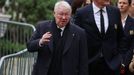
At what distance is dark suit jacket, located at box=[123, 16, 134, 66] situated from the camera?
840cm

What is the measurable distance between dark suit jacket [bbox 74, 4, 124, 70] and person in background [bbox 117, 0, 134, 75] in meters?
0.37

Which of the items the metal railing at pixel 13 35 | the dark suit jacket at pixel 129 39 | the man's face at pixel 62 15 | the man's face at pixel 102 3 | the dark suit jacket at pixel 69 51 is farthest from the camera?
the metal railing at pixel 13 35

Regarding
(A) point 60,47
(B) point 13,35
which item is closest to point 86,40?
(A) point 60,47

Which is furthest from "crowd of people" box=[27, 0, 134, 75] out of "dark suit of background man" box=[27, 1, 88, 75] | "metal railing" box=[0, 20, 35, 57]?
"metal railing" box=[0, 20, 35, 57]

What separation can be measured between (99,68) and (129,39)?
0.83 metres

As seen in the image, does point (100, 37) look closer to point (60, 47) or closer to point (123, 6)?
point (60, 47)

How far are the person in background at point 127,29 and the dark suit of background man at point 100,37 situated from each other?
1.34 ft

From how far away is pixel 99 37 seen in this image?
7.87m

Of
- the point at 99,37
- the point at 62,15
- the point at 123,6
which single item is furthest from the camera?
the point at 123,6

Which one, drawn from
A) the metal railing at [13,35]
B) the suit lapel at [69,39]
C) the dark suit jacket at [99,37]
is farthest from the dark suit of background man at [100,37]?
the metal railing at [13,35]

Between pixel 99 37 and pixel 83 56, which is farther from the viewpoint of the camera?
pixel 99 37

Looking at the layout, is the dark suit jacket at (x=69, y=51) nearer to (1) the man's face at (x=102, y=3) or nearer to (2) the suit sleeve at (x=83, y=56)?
(2) the suit sleeve at (x=83, y=56)

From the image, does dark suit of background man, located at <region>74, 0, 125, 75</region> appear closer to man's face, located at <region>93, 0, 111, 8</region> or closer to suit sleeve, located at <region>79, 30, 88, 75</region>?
man's face, located at <region>93, 0, 111, 8</region>

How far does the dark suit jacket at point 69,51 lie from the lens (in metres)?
7.26
